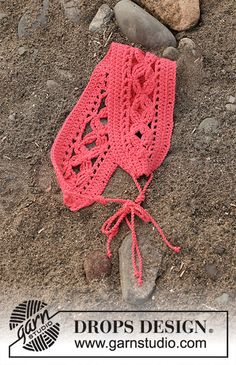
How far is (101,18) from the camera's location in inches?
87.0

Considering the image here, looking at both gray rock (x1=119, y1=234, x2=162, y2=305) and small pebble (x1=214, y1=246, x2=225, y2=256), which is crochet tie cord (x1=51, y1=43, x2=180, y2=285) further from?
small pebble (x1=214, y1=246, x2=225, y2=256)

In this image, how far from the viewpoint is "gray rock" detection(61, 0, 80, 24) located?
2.24 m

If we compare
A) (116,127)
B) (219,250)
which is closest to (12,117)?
(116,127)

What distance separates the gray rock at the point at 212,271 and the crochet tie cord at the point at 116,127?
0.26m

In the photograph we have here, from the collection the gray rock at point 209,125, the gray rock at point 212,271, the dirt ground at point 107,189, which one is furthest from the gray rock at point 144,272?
the gray rock at point 209,125

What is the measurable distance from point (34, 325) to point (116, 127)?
0.64 m

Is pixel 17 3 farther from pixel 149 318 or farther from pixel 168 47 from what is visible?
pixel 149 318

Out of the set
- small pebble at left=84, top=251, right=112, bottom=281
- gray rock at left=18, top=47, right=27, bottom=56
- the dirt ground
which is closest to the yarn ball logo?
the dirt ground

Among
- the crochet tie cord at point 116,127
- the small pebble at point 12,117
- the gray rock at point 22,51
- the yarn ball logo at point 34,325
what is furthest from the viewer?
the gray rock at point 22,51

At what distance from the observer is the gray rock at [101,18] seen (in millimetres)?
2205

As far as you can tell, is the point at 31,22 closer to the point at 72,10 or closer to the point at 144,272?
the point at 72,10

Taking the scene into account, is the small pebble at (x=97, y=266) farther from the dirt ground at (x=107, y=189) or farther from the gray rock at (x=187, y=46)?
the gray rock at (x=187, y=46)

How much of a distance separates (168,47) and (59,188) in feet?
1.89

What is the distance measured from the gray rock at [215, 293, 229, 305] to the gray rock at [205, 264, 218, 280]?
5 cm
